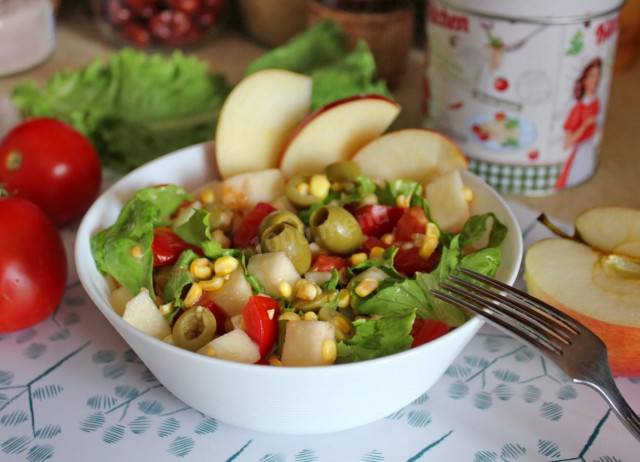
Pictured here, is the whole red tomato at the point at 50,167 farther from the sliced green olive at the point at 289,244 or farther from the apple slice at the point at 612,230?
the apple slice at the point at 612,230

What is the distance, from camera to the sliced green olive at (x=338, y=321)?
1.02 meters

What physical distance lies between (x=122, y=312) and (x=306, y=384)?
0.36m

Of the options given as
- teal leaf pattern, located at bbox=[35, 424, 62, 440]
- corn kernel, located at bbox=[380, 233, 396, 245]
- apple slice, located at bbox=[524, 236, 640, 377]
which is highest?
corn kernel, located at bbox=[380, 233, 396, 245]

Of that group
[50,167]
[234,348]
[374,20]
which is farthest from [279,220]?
[374,20]

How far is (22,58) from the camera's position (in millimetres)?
2203

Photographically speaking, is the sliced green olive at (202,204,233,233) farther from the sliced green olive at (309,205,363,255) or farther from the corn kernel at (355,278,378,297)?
the corn kernel at (355,278,378,297)

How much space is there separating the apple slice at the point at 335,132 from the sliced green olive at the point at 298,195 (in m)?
0.10

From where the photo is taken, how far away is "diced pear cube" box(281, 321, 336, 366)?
3.05ft

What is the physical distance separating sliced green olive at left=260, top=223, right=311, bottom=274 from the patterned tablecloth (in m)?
0.26

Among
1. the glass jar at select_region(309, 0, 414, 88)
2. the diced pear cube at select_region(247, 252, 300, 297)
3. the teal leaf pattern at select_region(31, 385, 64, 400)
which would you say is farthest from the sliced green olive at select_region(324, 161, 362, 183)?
the glass jar at select_region(309, 0, 414, 88)

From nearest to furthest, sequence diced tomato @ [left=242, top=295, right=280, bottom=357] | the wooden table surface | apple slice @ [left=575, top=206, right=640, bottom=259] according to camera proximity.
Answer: diced tomato @ [left=242, top=295, right=280, bottom=357]
apple slice @ [left=575, top=206, right=640, bottom=259]
the wooden table surface

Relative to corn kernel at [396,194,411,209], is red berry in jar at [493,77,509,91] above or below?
above

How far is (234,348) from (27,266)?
0.45 metres

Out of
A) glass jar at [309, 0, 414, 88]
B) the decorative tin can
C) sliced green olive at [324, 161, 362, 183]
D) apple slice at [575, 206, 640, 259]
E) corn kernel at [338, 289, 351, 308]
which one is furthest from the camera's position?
glass jar at [309, 0, 414, 88]
